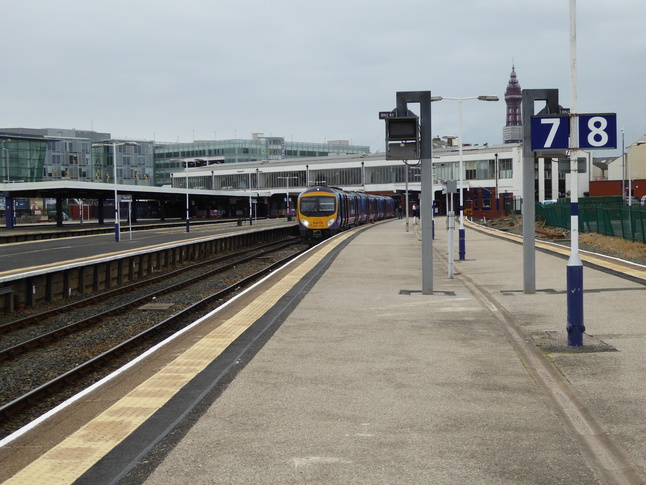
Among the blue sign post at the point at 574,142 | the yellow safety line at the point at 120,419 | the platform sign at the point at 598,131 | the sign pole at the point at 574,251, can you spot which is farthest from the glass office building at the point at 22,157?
the platform sign at the point at 598,131

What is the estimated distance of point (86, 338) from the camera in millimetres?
14414

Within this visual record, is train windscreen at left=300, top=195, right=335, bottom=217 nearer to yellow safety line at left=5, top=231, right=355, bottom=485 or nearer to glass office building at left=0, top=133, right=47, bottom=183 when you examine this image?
yellow safety line at left=5, top=231, right=355, bottom=485

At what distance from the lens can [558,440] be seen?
6.17 meters

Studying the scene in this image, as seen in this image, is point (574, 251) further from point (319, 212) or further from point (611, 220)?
point (319, 212)

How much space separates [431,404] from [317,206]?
3958 cm

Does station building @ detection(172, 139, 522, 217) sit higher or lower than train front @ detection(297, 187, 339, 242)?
higher

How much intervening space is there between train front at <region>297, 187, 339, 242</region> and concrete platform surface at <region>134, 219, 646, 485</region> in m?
32.8

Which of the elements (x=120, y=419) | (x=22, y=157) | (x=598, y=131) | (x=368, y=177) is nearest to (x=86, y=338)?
(x=120, y=419)

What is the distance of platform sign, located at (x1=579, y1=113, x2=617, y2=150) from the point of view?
32.5 ft

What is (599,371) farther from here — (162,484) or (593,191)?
(593,191)

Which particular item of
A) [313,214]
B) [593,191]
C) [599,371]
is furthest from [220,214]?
[599,371]

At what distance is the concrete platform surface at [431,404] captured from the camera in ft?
18.2

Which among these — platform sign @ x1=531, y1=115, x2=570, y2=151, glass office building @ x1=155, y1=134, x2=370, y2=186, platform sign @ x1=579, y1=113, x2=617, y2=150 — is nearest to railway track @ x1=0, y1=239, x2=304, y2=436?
platform sign @ x1=531, y1=115, x2=570, y2=151

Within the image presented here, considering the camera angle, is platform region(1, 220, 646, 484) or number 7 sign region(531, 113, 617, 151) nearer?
platform region(1, 220, 646, 484)
